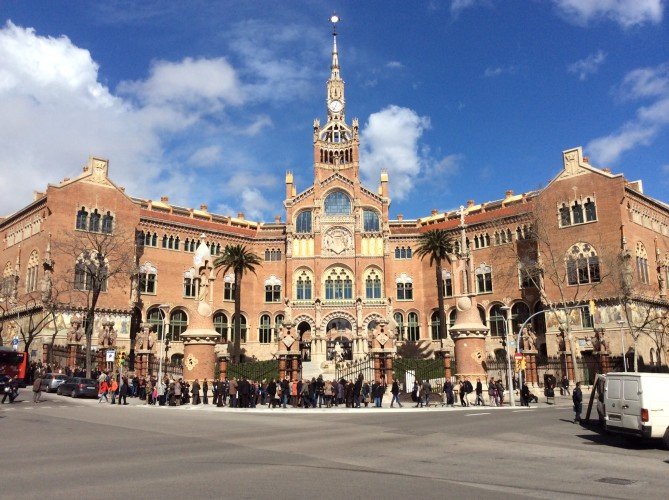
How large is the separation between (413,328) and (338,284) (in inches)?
385

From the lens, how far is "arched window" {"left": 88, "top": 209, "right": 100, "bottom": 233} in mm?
54906

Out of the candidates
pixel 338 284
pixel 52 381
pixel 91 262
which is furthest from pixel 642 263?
pixel 91 262

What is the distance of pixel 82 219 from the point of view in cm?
5450

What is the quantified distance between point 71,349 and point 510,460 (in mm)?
39283

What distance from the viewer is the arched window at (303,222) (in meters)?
66.9

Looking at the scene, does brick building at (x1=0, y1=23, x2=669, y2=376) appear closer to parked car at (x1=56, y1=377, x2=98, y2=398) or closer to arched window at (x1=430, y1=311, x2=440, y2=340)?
arched window at (x1=430, y1=311, x2=440, y2=340)

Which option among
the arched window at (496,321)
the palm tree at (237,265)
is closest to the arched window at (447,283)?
the arched window at (496,321)

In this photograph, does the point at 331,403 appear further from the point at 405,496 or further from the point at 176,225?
the point at 176,225

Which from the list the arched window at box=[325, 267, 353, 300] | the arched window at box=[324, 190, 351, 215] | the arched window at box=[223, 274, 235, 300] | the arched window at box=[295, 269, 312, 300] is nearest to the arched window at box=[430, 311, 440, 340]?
the arched window at box=[325, 267, 353, 300]

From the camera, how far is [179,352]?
60031 mm

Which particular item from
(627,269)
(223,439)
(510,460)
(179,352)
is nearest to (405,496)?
(510,460)

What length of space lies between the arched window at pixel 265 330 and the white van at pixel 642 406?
174ft

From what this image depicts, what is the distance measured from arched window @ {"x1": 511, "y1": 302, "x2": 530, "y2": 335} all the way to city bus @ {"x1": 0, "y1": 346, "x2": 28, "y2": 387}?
42823 mm

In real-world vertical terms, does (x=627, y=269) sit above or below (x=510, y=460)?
above
